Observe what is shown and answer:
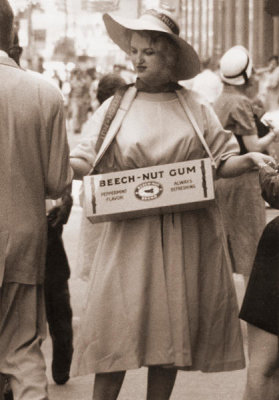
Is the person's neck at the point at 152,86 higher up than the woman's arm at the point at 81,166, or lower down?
higher up

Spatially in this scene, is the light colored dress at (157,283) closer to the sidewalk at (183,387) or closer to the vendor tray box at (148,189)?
the vendor tray box at (148,189)

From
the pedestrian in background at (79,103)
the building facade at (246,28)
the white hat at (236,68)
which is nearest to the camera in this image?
the white hat at (236,68)

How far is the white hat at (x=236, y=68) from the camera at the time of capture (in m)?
8.26

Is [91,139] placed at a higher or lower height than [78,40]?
higher

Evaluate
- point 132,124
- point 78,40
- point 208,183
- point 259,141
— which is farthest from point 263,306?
point 78,40

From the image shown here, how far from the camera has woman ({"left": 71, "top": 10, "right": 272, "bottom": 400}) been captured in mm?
5273

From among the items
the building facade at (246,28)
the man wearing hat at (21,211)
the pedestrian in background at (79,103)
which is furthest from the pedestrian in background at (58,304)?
the pedestrian in background at (79,103)

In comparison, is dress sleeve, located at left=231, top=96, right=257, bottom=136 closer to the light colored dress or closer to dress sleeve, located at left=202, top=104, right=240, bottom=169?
dress sleeve, located at left=202, top=104, right=240, bottom=169

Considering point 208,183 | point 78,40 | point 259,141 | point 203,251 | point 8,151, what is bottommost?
point 78,40

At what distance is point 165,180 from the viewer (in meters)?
5.18

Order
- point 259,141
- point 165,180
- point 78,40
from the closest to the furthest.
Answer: point 165,180 < point 259,141 < point 78,40

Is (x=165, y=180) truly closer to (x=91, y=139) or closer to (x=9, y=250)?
(x=91, y=139)

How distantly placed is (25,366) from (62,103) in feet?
3.37

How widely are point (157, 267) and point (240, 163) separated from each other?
23.4 inches
